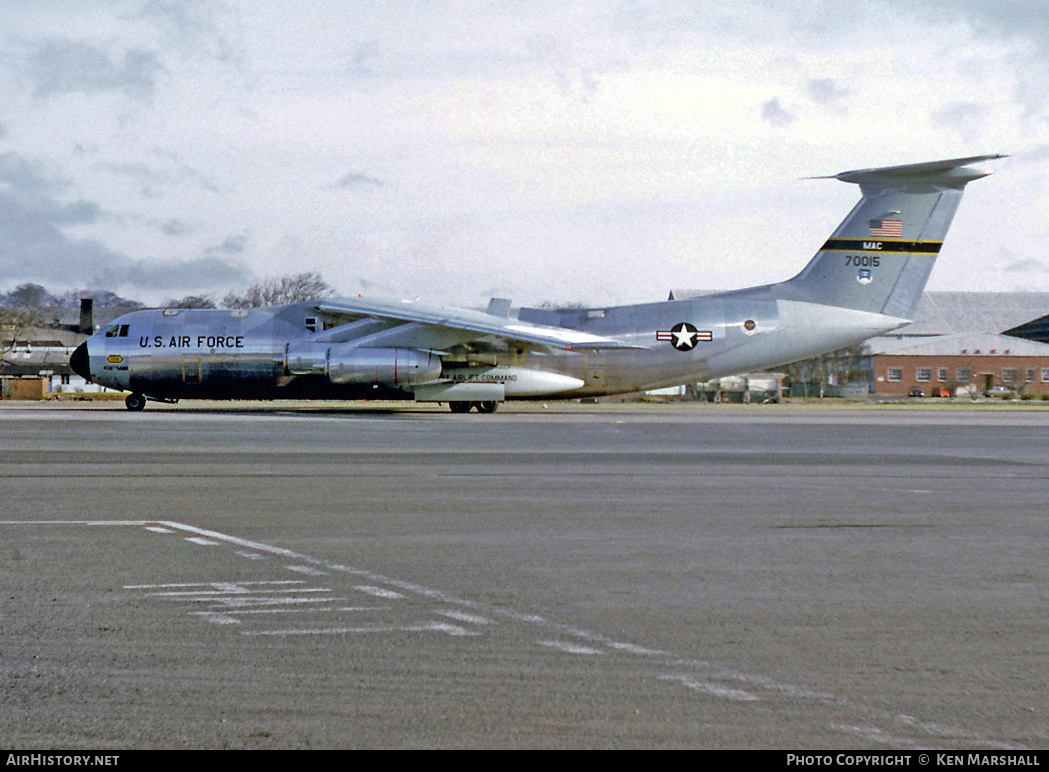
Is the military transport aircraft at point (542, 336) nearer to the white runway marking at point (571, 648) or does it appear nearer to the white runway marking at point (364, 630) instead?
the white runway marking at point (364, 630)

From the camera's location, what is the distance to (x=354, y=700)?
476cm

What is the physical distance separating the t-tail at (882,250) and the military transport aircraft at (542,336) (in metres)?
0.04

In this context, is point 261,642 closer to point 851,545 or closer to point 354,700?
point 354,700

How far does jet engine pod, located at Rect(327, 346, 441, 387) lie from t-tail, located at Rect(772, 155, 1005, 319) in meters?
13.7

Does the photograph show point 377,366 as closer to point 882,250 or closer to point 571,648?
point 882,250

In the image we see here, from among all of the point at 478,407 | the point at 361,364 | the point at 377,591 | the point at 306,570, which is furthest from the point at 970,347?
the point at 377,591

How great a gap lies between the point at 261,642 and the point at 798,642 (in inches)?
120

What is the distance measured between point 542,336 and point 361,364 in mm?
6074

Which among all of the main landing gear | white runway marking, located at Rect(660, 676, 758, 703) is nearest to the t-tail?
the main landing gear

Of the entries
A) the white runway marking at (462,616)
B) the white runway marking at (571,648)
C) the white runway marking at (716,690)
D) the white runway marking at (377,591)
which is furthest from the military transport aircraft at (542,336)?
the white runway marking at (716,690)

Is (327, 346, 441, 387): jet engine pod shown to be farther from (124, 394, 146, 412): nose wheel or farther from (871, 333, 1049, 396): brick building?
(871, 333, 1049, 396): brick building

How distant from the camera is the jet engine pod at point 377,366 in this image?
1337 inches
